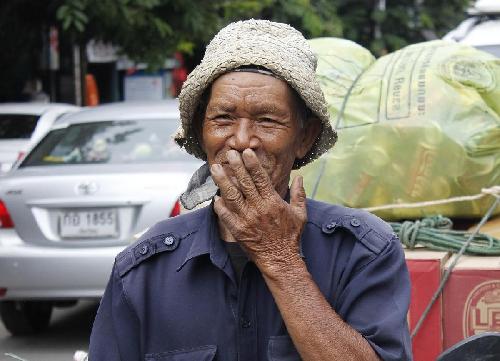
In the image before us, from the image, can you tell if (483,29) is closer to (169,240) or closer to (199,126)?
(199,126)

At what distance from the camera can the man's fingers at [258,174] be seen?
1858 millimetres

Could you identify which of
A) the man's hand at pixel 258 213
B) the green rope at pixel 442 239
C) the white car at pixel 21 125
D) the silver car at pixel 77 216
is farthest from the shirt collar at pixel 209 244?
the white car at pixel 21 125

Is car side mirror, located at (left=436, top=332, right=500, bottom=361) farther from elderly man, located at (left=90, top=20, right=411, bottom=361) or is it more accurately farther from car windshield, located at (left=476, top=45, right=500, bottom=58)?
car windshield, located at (left=476, top=45, right=500, bottom=58)

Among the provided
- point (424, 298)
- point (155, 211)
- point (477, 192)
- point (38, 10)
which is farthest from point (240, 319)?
point (38, 10)

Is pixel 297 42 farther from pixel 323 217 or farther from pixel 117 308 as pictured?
pixel 117 308

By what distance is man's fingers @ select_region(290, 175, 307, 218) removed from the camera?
1.91 meters

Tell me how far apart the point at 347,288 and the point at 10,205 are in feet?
17.7

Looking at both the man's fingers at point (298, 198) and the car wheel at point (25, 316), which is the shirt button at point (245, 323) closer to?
the man's fingers at point (298, 198)

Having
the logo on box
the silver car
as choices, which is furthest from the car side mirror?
the silver car

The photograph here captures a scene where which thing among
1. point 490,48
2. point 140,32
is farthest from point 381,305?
point 140,32

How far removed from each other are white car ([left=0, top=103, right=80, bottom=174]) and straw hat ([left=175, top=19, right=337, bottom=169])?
9.43 m

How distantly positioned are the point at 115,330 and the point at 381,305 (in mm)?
484

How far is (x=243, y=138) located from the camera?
1.94 m

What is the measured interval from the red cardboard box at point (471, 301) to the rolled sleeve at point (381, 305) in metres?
1.15
